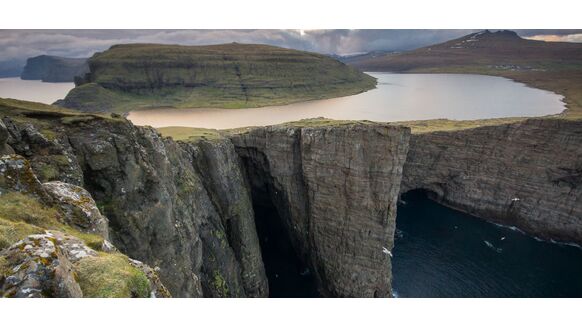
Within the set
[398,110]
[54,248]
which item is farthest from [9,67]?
[398,110]

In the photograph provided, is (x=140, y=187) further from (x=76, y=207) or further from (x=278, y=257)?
(x=278, y=257)

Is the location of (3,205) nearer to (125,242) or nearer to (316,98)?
(125,242)

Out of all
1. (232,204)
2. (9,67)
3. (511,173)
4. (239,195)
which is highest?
(9,67)

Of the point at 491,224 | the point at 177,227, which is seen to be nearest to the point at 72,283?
the point at 177,227

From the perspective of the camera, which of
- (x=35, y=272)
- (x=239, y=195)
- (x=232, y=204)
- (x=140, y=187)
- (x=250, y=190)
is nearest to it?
(x=35, y=272)

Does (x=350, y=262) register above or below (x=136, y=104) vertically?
below

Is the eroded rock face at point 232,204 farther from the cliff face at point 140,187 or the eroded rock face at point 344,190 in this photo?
the eroded rock face at point 344,190
